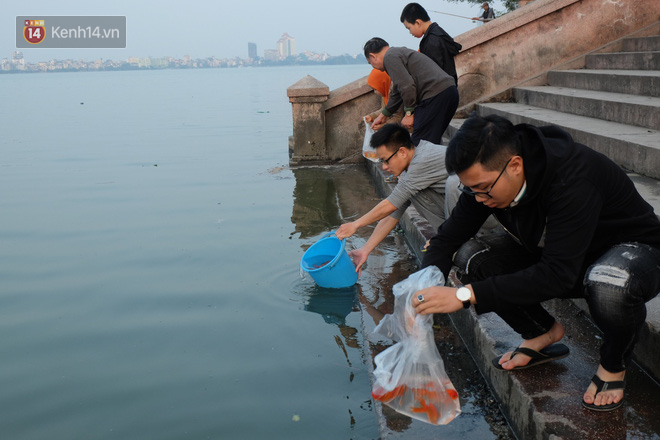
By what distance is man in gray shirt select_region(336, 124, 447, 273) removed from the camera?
4.66 metres

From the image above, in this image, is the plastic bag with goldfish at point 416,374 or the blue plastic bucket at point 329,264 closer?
the plastic bag with goldfish at point 416,374

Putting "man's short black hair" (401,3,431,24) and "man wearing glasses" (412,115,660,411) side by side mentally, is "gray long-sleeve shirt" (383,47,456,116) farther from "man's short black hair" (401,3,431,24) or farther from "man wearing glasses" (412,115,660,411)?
"man wearing glasses" (412,115,660,411)

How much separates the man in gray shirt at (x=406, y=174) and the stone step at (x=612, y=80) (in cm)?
304

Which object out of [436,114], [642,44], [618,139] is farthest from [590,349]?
[642,44]

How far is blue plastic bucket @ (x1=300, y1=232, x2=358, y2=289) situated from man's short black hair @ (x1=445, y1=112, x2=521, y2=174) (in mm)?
2231

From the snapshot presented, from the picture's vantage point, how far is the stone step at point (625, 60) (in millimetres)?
7580

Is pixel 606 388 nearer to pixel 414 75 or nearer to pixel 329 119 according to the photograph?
pixel 414 75

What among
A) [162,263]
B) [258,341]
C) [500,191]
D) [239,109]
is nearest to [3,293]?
[162,263]

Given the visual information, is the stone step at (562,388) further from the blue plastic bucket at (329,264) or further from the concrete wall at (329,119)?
the concrete wall at (329,119)

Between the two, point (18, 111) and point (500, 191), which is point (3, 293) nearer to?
point (500, 191)

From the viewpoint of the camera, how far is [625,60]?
8195 mm

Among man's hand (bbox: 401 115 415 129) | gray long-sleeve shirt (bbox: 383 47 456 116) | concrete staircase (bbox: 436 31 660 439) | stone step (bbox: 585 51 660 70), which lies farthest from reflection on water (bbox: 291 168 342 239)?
stone step (bbox: 585 51 660 70)

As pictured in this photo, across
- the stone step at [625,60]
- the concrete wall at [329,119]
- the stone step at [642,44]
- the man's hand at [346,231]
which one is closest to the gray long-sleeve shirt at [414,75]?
the stone step at [625,60]

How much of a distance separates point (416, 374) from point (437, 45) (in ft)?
16.9
